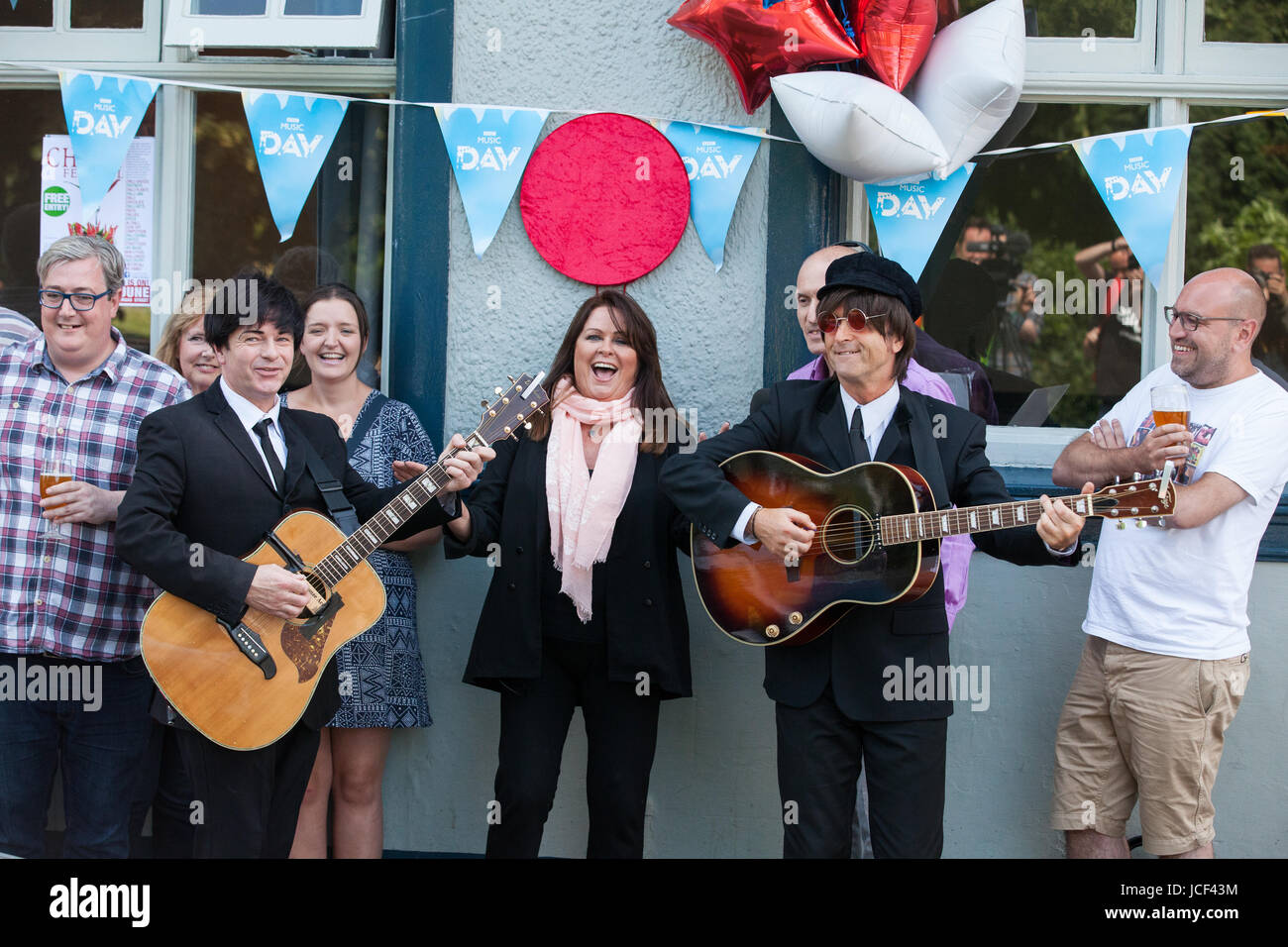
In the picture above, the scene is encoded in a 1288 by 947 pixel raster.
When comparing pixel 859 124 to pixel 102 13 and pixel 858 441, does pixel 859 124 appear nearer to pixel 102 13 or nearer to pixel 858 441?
A: pixel 858 441

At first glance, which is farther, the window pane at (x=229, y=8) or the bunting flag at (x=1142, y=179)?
the window pane at (x=229, y=8)

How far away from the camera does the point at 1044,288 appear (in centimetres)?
472

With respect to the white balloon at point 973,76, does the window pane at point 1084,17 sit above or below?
above

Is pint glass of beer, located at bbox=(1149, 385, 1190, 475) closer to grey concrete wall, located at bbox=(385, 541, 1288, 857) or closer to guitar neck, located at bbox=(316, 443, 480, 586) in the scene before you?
grey concrete wall, located at bbox=(385, 541, 1288, 857)

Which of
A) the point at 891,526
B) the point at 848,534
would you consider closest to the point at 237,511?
the point at 848,534

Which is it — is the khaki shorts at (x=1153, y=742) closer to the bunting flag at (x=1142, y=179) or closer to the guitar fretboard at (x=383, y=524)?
the bunting flag at (x=1142, y=179)

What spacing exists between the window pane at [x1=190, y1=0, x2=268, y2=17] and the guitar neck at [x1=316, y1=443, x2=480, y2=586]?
217 cm

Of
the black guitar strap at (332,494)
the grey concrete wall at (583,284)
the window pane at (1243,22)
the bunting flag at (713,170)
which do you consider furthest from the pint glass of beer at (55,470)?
the window pane at (1243,22)

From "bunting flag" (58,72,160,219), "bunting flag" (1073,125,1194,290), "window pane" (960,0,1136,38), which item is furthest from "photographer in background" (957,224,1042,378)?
"bunting flag" (58,72,160,219)

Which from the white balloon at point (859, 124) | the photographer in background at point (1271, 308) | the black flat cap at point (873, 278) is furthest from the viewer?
the photographer in background at point (1271, 308)

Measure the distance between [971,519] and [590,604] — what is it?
120cm

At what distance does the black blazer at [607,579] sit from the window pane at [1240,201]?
222 centimetres

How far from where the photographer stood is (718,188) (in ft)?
14.7

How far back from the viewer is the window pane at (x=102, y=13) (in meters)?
4.94
